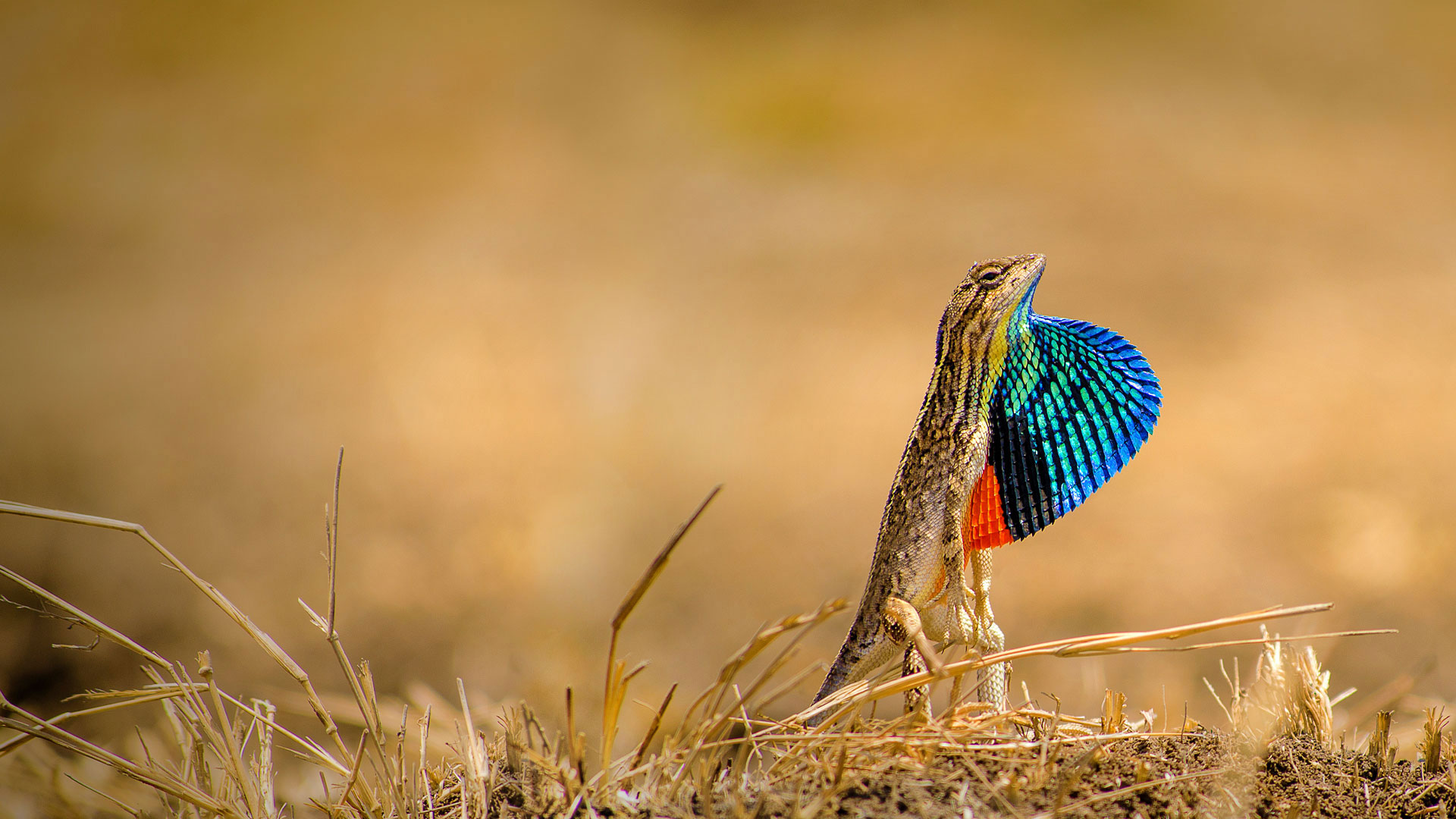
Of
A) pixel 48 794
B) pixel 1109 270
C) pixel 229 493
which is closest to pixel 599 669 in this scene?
pixel 229 493

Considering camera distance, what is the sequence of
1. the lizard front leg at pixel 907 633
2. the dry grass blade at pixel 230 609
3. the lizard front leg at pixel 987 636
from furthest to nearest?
1. the lizard front leg at pixel 987 636
2. the lizard front leg at pixel 907 633
3. the dry grass blade at pixel 230 609

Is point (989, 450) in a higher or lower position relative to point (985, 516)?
higher

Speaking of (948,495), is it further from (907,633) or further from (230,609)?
(230,609)

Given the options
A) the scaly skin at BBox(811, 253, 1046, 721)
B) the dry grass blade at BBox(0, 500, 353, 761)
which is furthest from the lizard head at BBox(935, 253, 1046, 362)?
the dry grass blade at BBox(0, 500, 353, 761)

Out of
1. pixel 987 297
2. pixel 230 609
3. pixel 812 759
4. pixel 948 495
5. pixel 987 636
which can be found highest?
pixel 987 297

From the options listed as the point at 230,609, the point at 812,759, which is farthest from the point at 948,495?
the point at 230,609

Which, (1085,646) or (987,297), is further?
(987,297)

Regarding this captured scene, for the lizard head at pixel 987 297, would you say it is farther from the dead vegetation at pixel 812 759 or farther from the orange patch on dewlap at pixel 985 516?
the dead vegetation at pixel 812 759

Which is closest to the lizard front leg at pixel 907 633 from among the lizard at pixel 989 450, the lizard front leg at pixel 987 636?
the lizard at pixel 989 450
